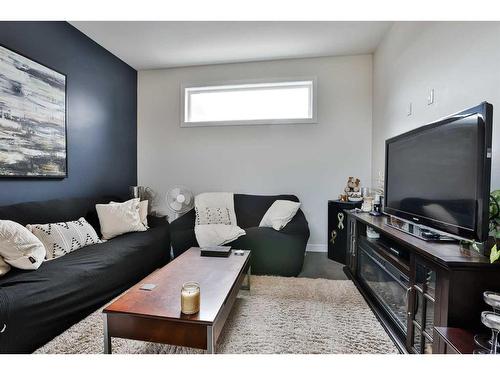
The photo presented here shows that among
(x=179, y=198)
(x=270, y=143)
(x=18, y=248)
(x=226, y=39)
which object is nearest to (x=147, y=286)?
(x=18, y=248)

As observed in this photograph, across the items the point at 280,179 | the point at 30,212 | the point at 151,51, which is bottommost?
the point at 30,212

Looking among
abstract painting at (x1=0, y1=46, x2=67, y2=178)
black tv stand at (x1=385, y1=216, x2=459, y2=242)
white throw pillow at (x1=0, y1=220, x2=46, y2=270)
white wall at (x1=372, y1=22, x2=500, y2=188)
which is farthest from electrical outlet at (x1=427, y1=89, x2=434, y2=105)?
abstract painting at (x1=0, y1=46, x2=67, y2=178)

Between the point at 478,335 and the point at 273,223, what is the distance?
194 cm

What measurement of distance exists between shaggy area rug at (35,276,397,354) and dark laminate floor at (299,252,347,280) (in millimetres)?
369

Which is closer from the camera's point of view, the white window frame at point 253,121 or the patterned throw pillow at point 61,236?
the patterned throw pillow at point 61,236

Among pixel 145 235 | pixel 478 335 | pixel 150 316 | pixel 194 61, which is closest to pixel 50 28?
pixel 194 61

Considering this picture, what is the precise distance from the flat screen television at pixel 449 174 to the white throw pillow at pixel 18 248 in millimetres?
2512

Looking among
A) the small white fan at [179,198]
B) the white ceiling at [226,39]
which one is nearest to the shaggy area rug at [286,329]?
the small white fan at [179,198]

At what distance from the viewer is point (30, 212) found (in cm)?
203

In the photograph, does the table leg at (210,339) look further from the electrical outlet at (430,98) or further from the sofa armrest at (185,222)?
the electrical outlet at (430,98)

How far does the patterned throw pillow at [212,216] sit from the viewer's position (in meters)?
3.12

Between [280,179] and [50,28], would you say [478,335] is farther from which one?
[50,28]
